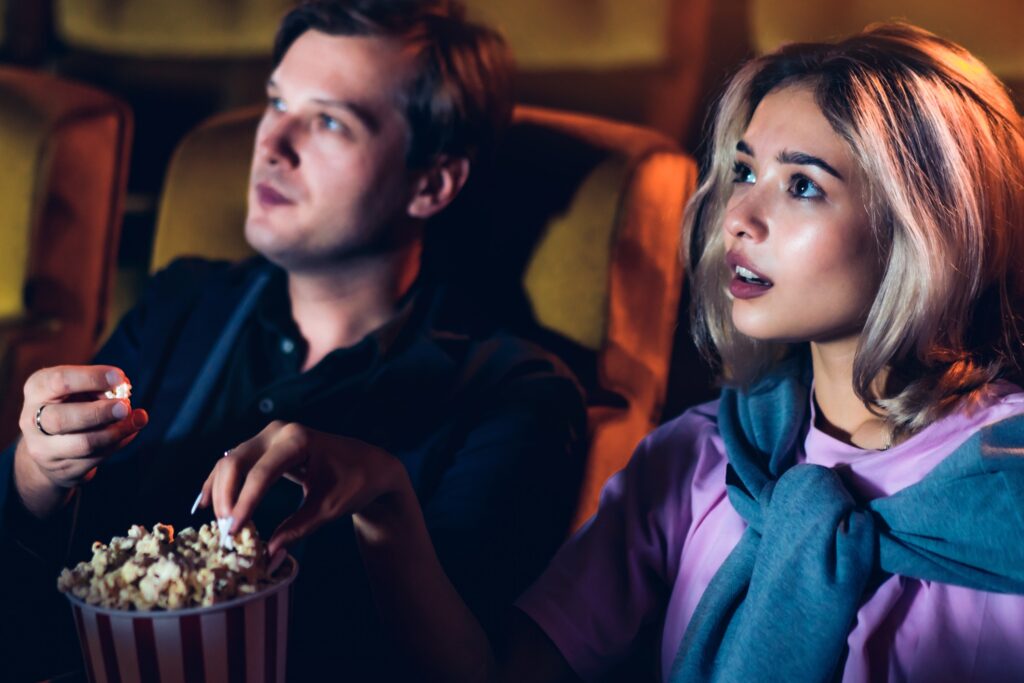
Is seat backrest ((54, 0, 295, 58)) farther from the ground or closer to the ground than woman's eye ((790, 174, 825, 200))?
closer to the ground

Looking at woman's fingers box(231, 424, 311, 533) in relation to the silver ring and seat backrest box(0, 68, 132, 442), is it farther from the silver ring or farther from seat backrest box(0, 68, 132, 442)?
seat backrest box(0, 68, 132, 442)

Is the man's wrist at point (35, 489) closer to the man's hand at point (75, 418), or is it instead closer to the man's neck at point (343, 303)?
the man's hand at point (75, 418)

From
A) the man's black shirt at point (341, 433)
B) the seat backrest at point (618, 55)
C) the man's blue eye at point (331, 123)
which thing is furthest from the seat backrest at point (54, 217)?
the seat backrest at point (618, 55)

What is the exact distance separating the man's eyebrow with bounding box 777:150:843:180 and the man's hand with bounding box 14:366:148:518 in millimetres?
582

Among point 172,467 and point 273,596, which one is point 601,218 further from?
point 273,596

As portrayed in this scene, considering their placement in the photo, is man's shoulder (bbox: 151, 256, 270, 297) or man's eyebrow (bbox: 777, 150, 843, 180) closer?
man's eyebrow (bbox: 777, 150, 843, 180)

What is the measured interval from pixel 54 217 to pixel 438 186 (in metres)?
0.67

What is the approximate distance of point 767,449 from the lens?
40.5 inches

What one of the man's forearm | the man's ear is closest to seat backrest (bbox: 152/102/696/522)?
the man's ear

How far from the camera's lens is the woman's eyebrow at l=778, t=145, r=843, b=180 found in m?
0.93

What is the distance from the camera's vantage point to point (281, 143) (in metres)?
1.35

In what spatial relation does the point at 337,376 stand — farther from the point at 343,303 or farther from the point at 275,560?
the point at 275,560

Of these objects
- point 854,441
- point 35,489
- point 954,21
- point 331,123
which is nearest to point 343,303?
point 331,123

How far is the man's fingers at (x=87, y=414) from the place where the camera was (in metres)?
0.90
